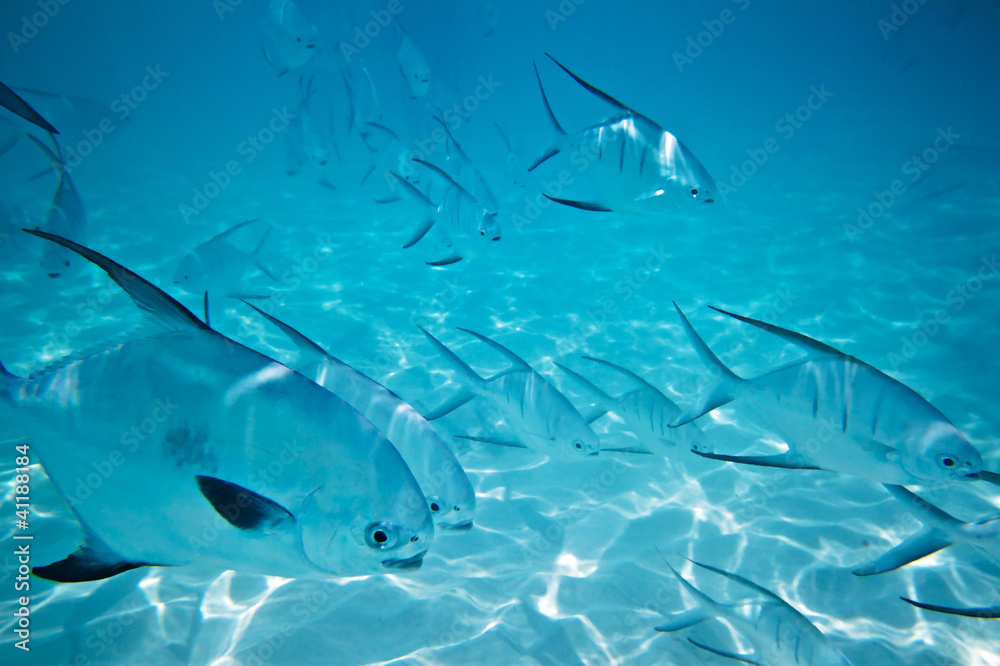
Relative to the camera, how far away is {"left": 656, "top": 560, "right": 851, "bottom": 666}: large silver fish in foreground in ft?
7.69

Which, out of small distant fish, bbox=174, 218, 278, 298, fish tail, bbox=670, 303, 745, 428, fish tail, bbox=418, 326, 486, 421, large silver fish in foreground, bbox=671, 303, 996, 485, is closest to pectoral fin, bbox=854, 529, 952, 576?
large silver fish in foreground, bbox=671, 303, 996, 485

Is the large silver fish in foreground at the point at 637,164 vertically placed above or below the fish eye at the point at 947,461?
above

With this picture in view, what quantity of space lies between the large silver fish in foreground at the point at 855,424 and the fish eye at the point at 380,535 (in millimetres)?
1328

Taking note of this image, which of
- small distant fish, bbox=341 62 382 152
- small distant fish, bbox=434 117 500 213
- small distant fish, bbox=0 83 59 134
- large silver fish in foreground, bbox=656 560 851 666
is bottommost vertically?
large silver fish in foreground, bbox=656 560 851 666

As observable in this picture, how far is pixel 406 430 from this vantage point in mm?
2186

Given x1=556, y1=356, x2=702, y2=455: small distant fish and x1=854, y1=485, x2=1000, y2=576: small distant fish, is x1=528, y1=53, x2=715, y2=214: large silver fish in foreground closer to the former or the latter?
x1=556, y1=356, x2=702, y2=455: small distant fish

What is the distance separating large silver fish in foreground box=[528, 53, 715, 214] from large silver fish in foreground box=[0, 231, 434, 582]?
1971 millimetres

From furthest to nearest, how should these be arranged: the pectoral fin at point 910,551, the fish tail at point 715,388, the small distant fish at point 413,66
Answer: the small distant fish at point 413,66, the fish tail at point 715,388, the pectoral fin at point 910,551

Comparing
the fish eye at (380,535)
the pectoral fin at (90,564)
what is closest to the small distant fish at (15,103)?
the pectoral fin at (90,564)

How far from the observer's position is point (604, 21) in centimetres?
7331

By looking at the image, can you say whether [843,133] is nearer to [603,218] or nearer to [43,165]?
[603,218]

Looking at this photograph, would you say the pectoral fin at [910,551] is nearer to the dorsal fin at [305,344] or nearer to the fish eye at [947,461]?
the fish eye at [947,461]

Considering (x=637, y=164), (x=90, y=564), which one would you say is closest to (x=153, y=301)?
(x=90, y=564)

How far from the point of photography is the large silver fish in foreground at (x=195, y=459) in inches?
52.4
